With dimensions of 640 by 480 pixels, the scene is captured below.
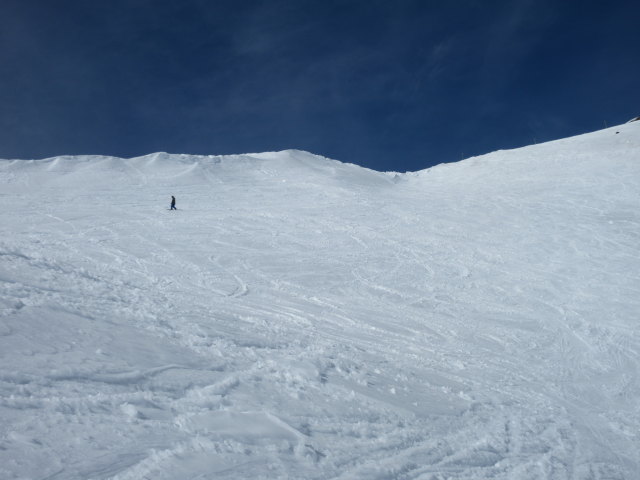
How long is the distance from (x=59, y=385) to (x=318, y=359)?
14.1 ft

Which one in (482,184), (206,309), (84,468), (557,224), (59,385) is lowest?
(84,468)

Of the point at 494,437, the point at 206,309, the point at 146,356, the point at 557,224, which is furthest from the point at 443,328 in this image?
the point at 557,224

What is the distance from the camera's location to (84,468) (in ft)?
15.8

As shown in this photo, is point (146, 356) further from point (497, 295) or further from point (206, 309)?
point (497, 295)

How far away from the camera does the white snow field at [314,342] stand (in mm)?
5711

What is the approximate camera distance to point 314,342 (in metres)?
9.62

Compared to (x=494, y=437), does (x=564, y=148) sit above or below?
above

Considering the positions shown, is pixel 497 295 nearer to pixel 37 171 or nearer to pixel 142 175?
pixel 142 175

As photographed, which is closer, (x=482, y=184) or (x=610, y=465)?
(x=610, y=465)

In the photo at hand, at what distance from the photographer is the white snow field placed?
571 cm

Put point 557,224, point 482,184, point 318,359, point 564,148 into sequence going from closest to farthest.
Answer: point 318,359 → point 557,224 → point 482,184 → point 564,148

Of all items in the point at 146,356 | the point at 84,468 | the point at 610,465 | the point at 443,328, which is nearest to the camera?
the point at 84,468

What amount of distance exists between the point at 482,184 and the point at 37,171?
30.5 m

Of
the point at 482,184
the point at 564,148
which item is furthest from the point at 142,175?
the point at 564,148
